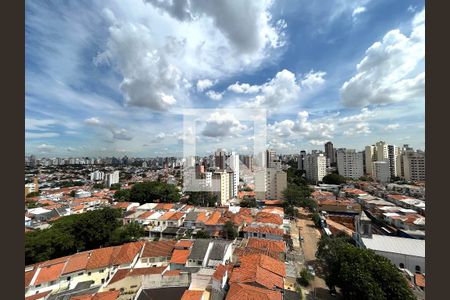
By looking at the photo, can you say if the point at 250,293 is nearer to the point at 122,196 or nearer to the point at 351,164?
the point at 122,196

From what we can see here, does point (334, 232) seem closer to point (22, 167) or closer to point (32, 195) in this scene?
point (22, 167)

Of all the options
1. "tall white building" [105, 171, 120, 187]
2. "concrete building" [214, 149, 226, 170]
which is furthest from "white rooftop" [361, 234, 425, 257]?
"tall white building" [105, 171, 120, 187]

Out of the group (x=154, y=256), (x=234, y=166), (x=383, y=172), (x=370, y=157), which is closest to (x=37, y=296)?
(x=154, y=256)

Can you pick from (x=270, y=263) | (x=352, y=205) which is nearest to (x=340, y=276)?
(x=270, y=263)

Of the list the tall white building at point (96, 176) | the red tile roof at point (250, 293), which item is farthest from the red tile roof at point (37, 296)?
the tall white building at point (96, 176)

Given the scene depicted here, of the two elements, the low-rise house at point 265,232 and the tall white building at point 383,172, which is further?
the tall white building at point 383,172

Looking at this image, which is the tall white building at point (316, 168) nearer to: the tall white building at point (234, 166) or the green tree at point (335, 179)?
the green tree at point (335, 179)
